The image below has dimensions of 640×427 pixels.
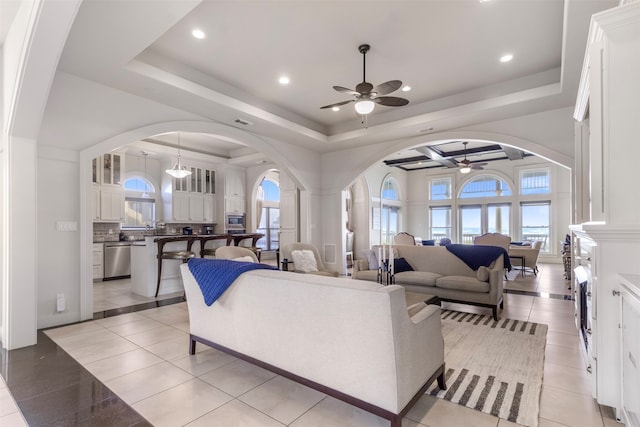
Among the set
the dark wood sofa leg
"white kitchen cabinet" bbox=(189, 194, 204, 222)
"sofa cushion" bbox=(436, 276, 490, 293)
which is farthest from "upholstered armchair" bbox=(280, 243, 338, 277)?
"white kitchen cabinet" bbox=(189, 194, 204, 222)

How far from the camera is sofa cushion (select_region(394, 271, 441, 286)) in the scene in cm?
453

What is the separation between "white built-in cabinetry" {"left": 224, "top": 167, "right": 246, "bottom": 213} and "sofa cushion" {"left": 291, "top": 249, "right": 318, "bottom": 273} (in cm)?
525

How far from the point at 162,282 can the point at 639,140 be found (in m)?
6.15

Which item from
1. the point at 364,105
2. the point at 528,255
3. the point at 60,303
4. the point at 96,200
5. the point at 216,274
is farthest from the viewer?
the point at 528,255

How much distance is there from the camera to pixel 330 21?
342cm

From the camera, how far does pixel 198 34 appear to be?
3627 mm

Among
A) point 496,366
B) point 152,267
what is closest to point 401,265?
point 496,366

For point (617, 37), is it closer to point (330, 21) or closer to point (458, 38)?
point (458, 38)

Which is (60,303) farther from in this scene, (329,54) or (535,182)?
(535,182)

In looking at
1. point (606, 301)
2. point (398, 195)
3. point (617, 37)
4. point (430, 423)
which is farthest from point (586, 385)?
point (398, 195)

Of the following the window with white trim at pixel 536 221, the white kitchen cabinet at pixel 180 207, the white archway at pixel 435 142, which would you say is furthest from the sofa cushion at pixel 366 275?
the window with white trim at pixel 536 221

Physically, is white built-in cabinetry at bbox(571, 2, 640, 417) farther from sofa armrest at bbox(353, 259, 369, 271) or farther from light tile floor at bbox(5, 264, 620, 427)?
sofa armrest at bbox(353, 259, 369, 271)

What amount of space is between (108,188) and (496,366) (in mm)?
7914

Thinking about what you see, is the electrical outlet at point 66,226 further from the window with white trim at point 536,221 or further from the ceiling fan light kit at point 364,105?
the window with white trim at point 536,221
